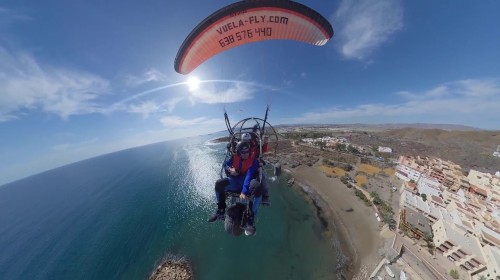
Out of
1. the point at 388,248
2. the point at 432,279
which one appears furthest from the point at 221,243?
the point at 432,279

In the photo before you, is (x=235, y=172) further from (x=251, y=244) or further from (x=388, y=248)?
(x=388, y=248)

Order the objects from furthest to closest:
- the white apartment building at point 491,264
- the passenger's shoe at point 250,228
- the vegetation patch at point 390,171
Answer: the vegetation patch at point 390,171
the white apartment building at point 491,264
the passenger's shoe at point 250,228

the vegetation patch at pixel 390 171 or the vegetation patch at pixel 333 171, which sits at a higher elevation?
the vegetation patch at pixel 333 171

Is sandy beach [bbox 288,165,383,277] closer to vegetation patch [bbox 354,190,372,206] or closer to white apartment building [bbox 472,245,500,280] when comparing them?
vegetation patch [bbox 354,190,372,206]

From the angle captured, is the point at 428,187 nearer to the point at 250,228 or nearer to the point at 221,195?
the point at 250,228

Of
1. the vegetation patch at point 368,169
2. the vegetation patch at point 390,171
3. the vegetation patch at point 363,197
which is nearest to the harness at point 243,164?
the vegetation patch at point 363,197

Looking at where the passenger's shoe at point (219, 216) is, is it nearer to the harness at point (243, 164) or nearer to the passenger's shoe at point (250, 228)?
the passenger's shoe at point (250, 228)
